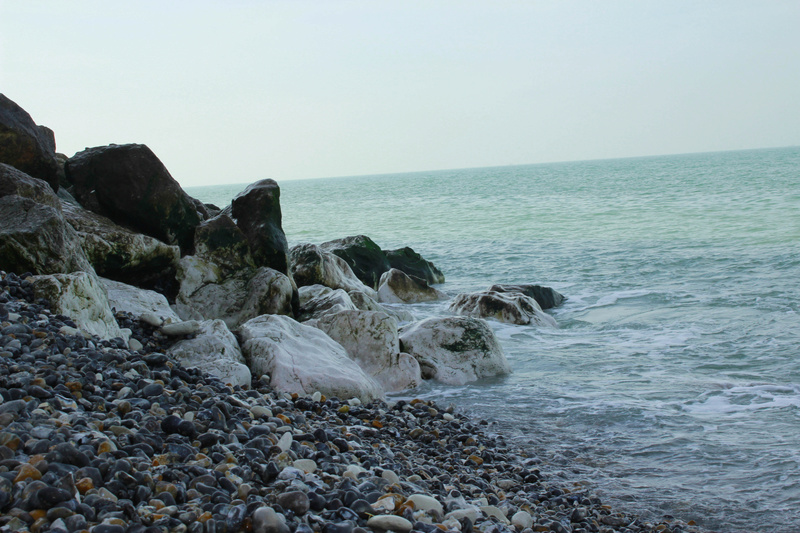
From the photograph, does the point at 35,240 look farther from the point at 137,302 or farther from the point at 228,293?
the point at 228,293

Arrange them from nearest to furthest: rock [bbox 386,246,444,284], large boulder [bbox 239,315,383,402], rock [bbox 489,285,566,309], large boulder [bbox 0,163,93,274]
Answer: large boulder [bbox 0,163,93,274] < large boulder [bbox 239,315,383,402] < rock [bbox 489,285,566,309] < rock [bbox 386,246,444,284]

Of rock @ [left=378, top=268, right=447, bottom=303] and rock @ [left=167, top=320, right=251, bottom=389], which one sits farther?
rock @ [left=378, top=268, right=447, bottom=303]

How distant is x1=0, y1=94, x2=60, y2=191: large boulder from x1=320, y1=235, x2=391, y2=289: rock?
6.76 meters

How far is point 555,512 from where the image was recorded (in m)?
4.41

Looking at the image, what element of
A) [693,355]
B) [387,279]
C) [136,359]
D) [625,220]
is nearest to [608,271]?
[387,279]

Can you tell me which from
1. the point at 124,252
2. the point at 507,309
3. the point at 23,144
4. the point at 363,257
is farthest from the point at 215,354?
the point at 363,257

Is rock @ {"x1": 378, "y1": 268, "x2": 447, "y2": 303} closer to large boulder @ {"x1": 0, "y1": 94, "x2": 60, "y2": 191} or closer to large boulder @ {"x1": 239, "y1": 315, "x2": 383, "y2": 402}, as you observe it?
large boulder @ {"x1": 239, "y1": 315, "x2": 383, "y2": 402}

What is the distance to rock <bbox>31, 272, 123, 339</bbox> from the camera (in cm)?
532

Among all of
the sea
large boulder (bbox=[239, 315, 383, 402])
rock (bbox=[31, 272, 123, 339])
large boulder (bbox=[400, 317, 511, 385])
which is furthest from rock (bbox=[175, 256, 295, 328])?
rock (bbox=[31, 272, 123, 339])

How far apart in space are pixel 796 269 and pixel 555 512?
1193 cm

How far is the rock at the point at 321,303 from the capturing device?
8.86m

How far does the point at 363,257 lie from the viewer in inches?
579

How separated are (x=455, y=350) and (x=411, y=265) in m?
7.71

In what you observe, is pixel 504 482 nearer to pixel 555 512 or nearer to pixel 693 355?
pixel 555 512
